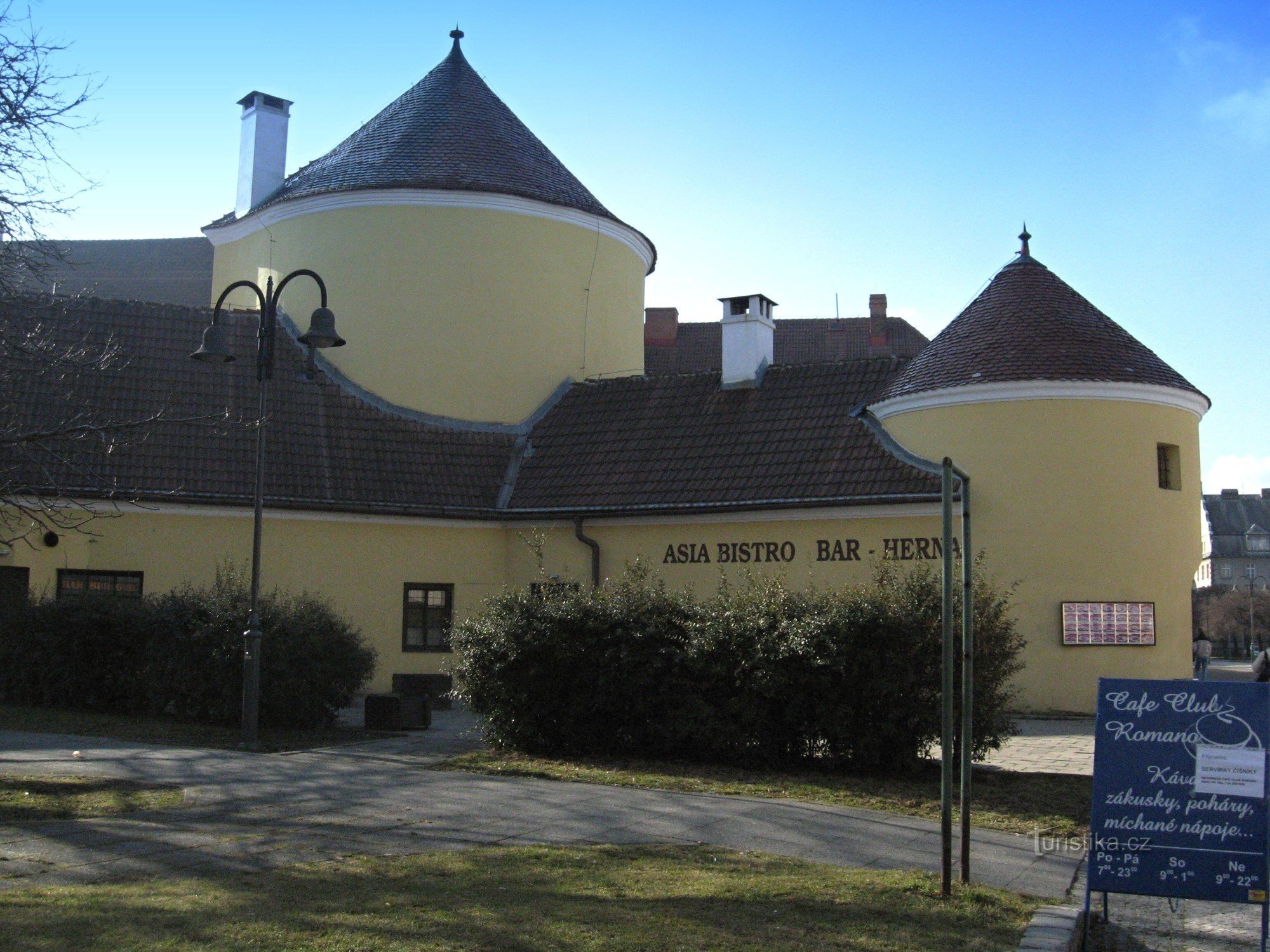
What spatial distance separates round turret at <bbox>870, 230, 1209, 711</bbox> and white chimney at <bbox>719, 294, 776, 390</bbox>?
433 cm

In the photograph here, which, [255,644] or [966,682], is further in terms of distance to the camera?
[255,644]

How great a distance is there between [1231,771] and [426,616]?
18.0 meters

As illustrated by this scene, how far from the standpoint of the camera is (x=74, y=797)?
10.8m

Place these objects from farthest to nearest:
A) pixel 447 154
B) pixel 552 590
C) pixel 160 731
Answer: pixel 447 154 → pixel 160 731 → pixel 552 590

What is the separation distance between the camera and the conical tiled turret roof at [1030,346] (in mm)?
21141

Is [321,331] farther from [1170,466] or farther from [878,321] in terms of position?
[878,321]

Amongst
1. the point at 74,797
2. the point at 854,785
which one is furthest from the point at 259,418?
the point at 854,785

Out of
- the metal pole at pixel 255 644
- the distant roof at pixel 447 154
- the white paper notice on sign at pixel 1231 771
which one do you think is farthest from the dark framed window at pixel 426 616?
the white paper notice on sign at pixel 1231 771

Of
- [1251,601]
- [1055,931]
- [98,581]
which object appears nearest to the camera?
[1055,931]

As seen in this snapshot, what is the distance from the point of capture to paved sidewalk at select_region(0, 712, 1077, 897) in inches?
332

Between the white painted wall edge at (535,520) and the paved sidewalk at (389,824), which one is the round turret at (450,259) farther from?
the paved sidewalk at (389,824)

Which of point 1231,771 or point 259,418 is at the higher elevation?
point 259,418

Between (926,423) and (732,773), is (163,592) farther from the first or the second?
(926,423)

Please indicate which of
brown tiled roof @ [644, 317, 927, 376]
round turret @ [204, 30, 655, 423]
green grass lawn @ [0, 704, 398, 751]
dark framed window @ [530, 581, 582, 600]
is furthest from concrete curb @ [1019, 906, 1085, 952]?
brown tiled roof @ [644, 317, 927, 376]
